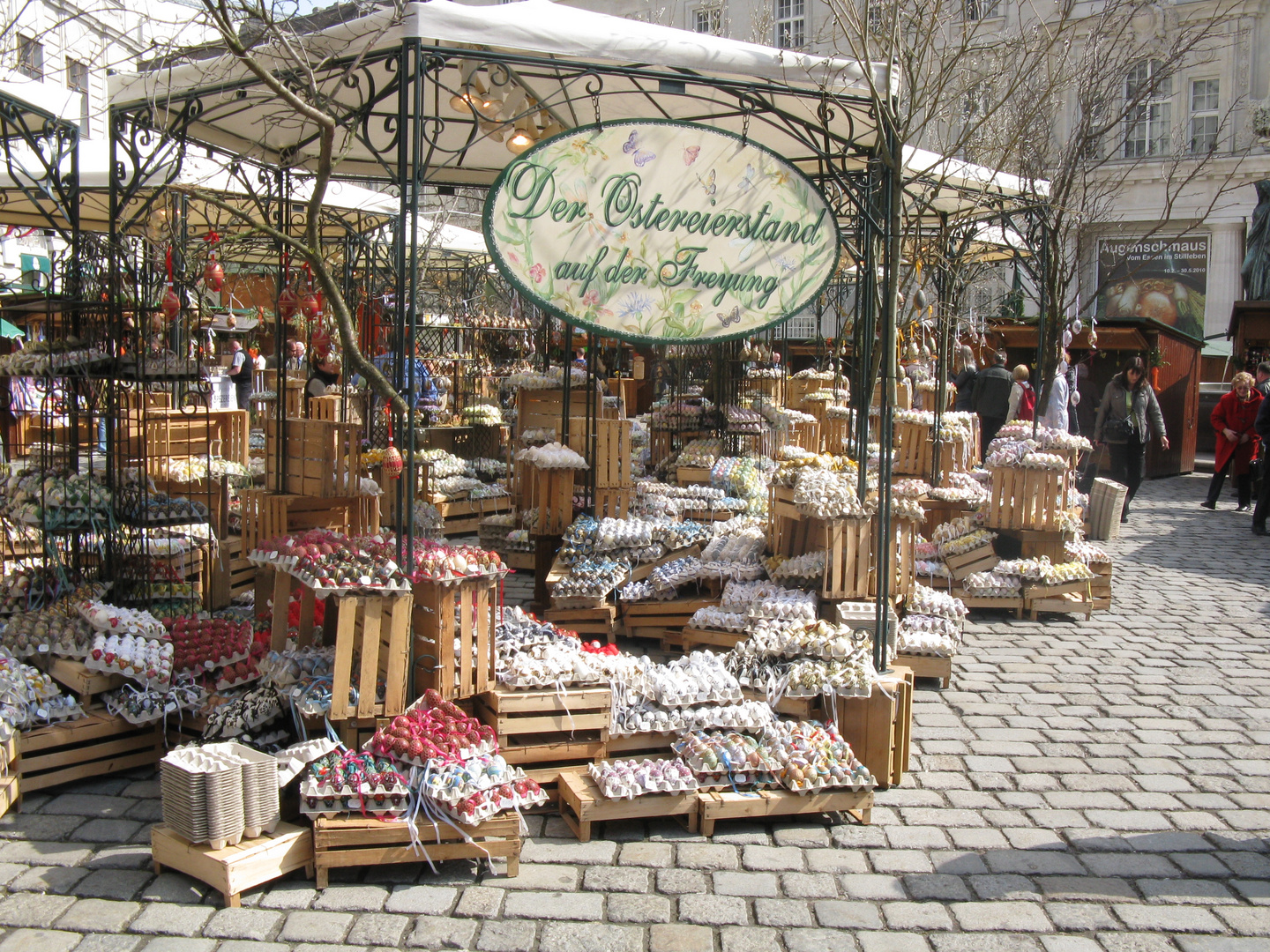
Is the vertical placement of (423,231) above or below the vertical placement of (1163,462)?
above

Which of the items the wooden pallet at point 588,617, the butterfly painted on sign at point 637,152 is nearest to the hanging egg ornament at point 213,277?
the wooden pallet at point 588,617

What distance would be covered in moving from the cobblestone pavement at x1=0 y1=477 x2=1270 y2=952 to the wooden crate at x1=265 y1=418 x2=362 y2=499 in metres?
2.60

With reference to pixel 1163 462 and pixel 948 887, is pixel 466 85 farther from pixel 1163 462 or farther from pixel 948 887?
pixel 1163 462

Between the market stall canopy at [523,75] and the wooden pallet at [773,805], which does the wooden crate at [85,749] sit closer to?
the wooden pallet at [773,805]

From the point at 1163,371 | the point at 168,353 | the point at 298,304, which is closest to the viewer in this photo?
the point at 168,353

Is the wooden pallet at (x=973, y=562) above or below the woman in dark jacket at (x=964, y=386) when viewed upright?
below

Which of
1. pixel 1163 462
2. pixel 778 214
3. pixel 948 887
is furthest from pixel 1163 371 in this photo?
pixel 948 887

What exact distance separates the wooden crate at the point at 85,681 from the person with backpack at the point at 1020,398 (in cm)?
1158

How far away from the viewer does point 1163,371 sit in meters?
17.4

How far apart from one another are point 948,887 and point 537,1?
4371 millimetres

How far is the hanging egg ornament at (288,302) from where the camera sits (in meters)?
7.72

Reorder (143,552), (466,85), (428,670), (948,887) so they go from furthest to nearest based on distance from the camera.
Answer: (143,552) → (466,85) → (428,670) → (948,887)

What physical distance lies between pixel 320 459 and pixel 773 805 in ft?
13.2

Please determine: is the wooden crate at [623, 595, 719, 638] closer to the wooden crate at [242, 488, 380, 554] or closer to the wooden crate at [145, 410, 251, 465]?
the wooden crate at [242, 488, 380, 554]
